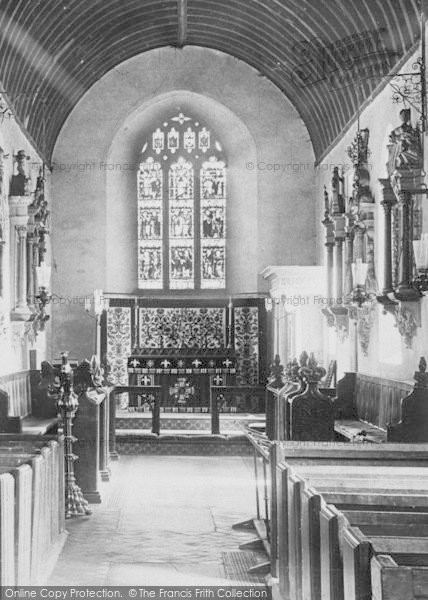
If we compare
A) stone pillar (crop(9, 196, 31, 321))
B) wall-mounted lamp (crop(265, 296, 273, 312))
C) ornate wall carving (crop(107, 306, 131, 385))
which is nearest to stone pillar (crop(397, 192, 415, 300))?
stone pillar (crop(9, 196, 31, 321))

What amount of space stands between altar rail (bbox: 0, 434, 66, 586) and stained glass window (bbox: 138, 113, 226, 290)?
10504 mm

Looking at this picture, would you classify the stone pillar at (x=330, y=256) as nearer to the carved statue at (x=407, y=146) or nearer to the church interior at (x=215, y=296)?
Answer: the church interior at (x=215, y=296)

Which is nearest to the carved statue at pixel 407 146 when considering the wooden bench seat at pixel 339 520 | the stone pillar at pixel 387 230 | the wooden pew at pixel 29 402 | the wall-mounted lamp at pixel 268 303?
the stone pillar at pixel 387 230

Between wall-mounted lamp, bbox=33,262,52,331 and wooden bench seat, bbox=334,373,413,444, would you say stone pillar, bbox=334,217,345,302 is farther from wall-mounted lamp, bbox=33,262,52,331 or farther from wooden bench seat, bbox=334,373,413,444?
wall-mounted lamp, bbox=33,262,52,331

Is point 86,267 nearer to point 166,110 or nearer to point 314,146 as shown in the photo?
point 166,110

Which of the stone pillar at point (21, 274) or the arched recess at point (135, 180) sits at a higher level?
the arched recess at point (135, 180)

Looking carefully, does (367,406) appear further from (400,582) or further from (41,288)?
Answer: (400,582)

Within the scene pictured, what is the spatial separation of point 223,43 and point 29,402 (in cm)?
742

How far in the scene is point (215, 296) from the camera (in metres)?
16.5

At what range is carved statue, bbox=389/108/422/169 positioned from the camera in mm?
8898

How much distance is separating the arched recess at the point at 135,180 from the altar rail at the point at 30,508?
33.6ft

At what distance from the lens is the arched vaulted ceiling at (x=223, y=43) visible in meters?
11.1

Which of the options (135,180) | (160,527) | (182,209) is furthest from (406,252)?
(135,180)

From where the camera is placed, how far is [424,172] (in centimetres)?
855
